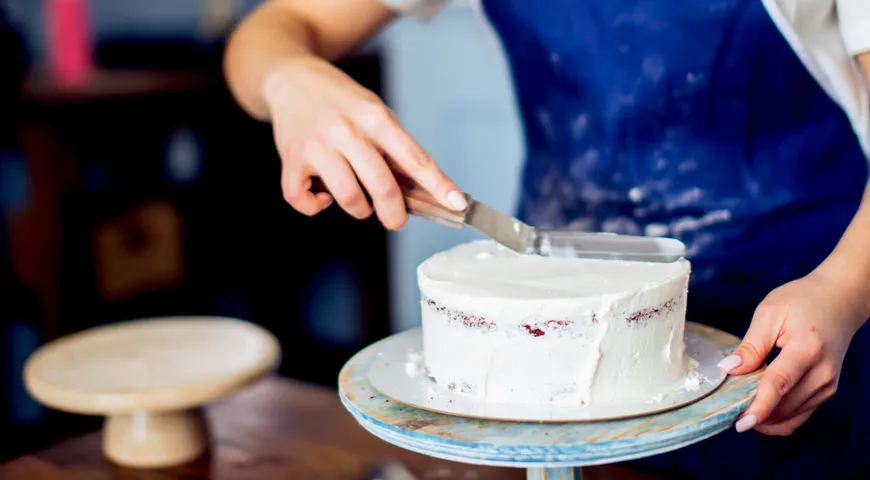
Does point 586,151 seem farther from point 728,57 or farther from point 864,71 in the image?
point 864,71

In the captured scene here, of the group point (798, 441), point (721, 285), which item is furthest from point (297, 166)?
point (798, 441)

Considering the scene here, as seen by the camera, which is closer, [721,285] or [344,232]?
[721,285]

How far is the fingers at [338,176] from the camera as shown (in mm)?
911

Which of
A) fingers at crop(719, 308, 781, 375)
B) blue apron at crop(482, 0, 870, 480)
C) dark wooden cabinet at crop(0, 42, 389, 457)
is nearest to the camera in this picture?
fingers at crop(719, 308, 781, 375)

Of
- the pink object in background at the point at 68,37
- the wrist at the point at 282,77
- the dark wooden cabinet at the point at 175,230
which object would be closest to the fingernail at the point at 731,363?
the wrist at the point at 282,77

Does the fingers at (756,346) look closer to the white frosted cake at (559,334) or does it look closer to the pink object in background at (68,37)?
the white frosted cake at (559,334)

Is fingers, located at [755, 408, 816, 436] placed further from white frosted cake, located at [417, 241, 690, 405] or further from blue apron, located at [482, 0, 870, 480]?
blue apron, located at [482, 0, 870, 480]

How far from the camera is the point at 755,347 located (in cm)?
86

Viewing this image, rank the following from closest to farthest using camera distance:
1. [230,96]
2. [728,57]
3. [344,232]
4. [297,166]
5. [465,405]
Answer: [465,405] → [297,166] → [728,57] → [230,96] → [344,232]

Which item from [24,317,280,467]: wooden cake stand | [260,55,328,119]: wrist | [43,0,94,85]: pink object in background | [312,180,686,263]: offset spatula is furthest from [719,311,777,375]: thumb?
[43,0,94,85]: pink object in background

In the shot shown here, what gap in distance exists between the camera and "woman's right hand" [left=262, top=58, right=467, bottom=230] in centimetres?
90

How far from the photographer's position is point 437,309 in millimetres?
926

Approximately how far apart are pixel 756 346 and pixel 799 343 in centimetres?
4

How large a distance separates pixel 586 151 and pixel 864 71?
0.36 metres
